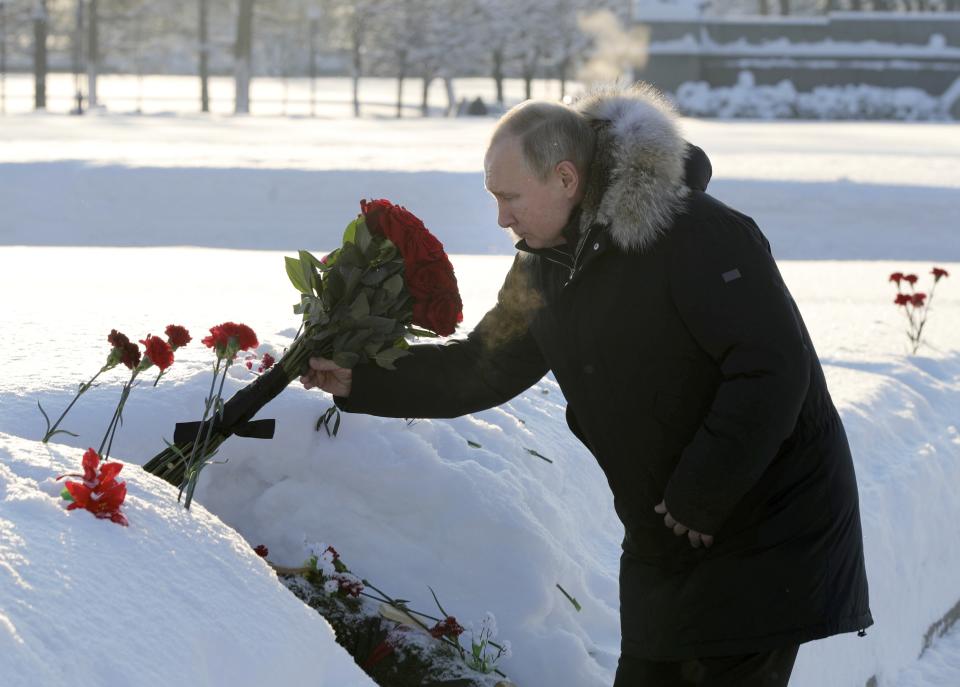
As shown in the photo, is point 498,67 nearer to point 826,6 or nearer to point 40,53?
point 826,6

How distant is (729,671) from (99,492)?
116 centimetres

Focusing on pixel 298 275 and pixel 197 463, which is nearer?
pixel 197 463

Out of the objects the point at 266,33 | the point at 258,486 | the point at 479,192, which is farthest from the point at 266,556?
the point at 266,33

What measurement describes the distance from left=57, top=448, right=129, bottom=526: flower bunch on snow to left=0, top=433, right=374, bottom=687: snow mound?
2 cm

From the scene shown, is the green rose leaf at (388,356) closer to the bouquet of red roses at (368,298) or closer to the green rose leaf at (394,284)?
the bouquet of red roses at (368,298)

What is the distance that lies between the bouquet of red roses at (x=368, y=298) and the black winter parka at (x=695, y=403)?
0.23m

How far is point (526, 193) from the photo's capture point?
98.5 inches

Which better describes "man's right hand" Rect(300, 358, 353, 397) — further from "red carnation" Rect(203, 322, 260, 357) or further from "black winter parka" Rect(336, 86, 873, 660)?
"black winter parka" Rect(336, 86, 873, 660)

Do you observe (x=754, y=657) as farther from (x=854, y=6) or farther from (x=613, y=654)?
(x=854, y=6)

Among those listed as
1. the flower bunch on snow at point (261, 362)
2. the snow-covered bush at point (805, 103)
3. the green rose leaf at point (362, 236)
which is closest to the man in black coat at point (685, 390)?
the green rose leaf at point (362, 236)

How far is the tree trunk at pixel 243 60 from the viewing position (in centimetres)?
3875

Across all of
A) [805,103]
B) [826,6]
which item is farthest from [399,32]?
[826,6]

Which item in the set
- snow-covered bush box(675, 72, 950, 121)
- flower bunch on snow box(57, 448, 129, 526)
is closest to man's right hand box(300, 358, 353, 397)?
flower bunch on snow box(57, 448, 129, 526)

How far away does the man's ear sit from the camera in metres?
2.49
